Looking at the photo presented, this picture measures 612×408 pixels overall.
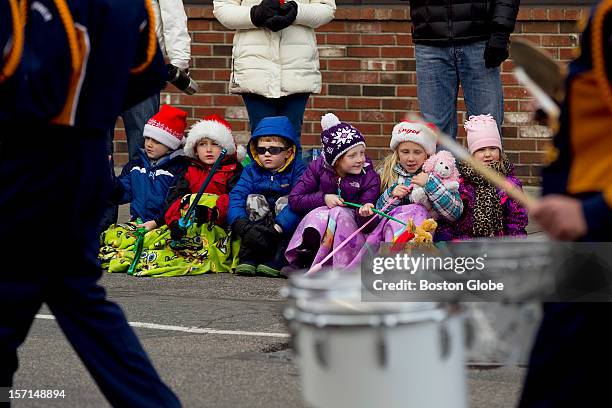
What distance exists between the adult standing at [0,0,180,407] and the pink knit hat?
155 inches

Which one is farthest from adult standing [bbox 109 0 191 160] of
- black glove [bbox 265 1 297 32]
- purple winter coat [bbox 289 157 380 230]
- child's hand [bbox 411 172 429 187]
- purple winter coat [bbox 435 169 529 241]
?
purple winter coat [bbox 435 169 529 241]

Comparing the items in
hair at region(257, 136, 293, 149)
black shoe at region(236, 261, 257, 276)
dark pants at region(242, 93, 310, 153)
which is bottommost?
black shoe at region(236, 261, 257, 276)

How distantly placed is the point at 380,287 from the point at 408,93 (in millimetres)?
7937

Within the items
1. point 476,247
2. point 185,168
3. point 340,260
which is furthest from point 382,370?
point 185,168

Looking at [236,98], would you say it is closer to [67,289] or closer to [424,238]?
[424,238]

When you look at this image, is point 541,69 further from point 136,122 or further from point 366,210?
point 136,122

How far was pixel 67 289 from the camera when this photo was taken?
14.0ft

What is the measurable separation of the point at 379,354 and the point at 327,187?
16.8 ft

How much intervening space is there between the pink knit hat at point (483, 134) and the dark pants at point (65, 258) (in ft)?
13.2

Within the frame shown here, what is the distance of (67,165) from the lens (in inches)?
161

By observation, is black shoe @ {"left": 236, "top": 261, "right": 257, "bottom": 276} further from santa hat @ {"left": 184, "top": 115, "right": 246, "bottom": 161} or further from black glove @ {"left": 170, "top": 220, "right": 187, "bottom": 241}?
santa hat @ {"left": 184, "top": 115, "right": 246, "bottom": 161}

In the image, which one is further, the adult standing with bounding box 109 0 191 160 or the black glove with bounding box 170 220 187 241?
the adult standing with bounding box 109 0 191 160

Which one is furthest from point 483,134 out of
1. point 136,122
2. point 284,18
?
point 136,122

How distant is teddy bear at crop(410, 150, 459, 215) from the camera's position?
783 cm
